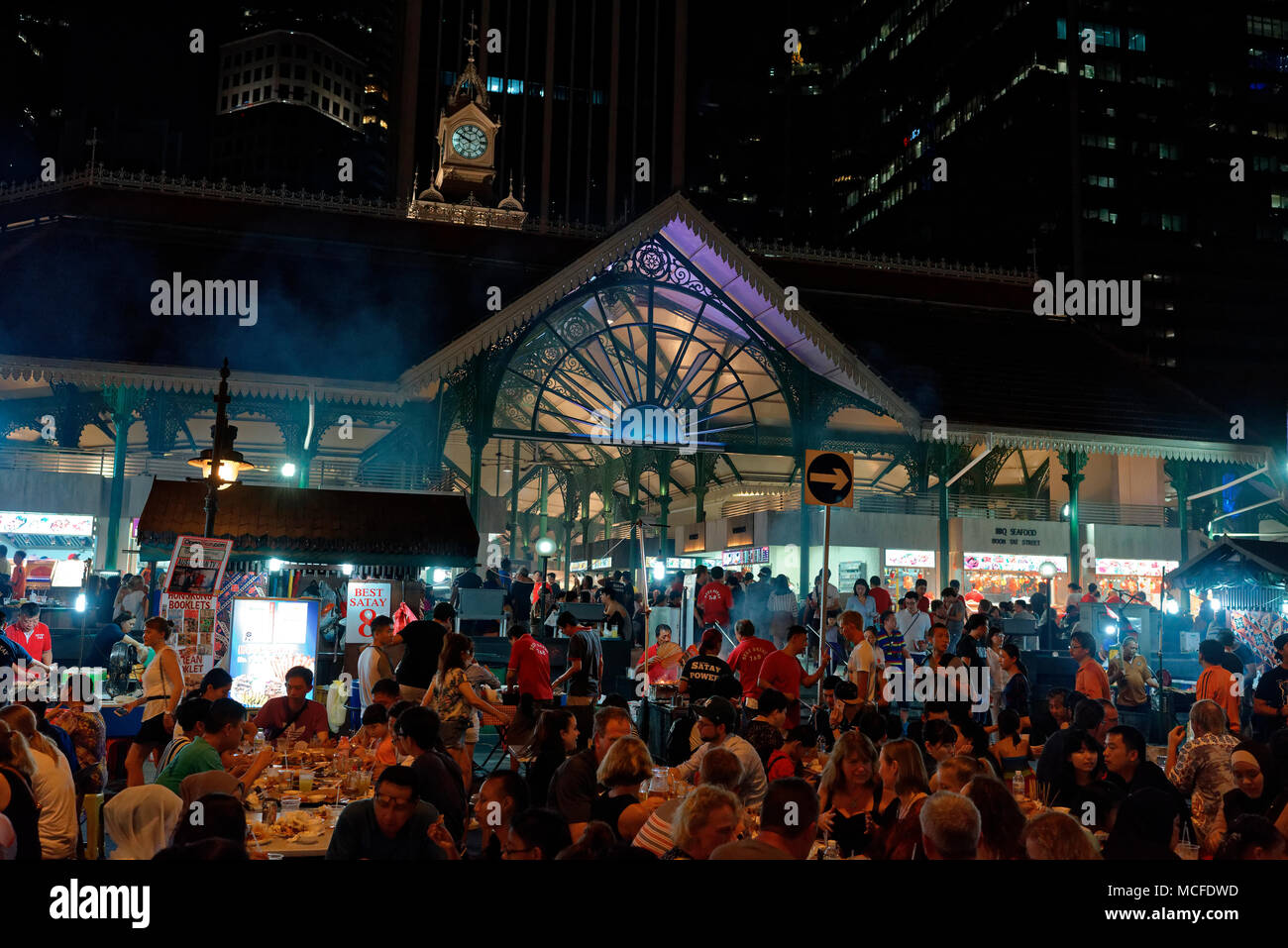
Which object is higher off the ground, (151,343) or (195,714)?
(151,343)

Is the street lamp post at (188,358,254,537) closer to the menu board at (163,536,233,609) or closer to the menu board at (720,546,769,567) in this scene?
the menu board at (163,536,233,609)

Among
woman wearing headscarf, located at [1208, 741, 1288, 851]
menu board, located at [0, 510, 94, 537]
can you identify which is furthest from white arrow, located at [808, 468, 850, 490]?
menu board, located at [0, 510, 94, 537]

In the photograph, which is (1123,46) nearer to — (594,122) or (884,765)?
(594,122)

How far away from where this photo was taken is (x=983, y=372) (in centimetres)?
2505

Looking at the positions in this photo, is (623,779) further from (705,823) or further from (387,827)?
(705,823)

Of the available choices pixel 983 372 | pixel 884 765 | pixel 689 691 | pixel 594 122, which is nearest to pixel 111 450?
pixel 689 691

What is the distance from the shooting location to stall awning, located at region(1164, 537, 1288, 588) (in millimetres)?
Result: 16859

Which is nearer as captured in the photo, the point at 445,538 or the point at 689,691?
Result: the point at 689,691

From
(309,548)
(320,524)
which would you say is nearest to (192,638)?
(309,548)

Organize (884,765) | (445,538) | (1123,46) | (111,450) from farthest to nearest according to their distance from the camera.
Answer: (1123,46), (111,450), (445,538), (884,765)

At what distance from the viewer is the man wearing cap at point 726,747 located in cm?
791

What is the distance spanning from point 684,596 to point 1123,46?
97.4 metres

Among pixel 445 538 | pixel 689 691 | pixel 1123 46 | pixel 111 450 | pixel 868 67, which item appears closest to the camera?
pixel 689 691

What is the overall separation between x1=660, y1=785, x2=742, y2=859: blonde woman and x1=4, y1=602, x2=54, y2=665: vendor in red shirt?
1178cm
